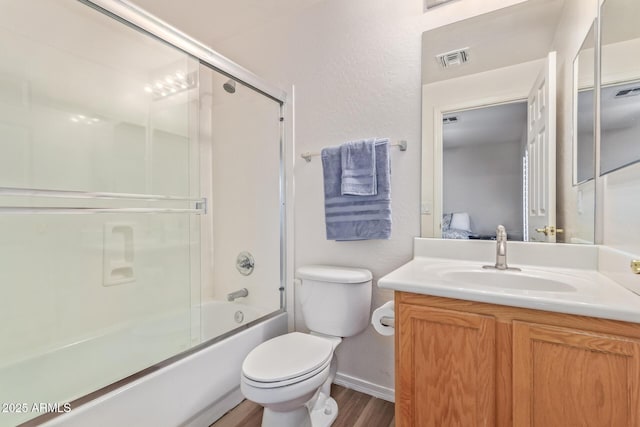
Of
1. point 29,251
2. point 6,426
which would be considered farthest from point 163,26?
point 6,426

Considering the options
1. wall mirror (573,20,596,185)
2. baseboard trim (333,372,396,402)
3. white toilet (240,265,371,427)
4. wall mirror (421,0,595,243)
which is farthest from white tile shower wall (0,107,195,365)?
wall mirror (573,20,596,185)

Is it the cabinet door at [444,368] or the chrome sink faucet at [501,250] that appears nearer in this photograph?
the cabinet door at [444,368]

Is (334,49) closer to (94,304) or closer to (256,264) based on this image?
(256,264)

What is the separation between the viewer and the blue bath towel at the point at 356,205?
1.50 metres

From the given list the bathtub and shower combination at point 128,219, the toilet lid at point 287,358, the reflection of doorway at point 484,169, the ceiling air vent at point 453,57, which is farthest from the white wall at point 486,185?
the bathtub and shower combination at point 128,219

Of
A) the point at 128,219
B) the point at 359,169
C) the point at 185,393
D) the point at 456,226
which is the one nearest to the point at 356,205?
the point at 359,169

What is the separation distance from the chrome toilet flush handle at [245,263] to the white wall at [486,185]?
53.0 inches

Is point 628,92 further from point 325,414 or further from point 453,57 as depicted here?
point 325,414

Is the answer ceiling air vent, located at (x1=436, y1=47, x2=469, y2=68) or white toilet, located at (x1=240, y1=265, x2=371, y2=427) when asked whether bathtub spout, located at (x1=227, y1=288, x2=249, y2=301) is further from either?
ceiling air vent, located at (x1=436, y1=47, x2=469, y2=68)

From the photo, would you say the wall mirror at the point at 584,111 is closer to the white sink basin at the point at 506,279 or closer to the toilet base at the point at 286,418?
the white sink basin at the point at 506,279

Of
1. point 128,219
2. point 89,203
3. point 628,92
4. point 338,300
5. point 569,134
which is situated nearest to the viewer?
point 628,92

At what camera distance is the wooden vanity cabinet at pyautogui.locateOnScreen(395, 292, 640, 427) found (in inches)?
28.9

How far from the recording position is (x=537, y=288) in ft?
3.59

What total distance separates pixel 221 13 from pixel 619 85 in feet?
6.95
